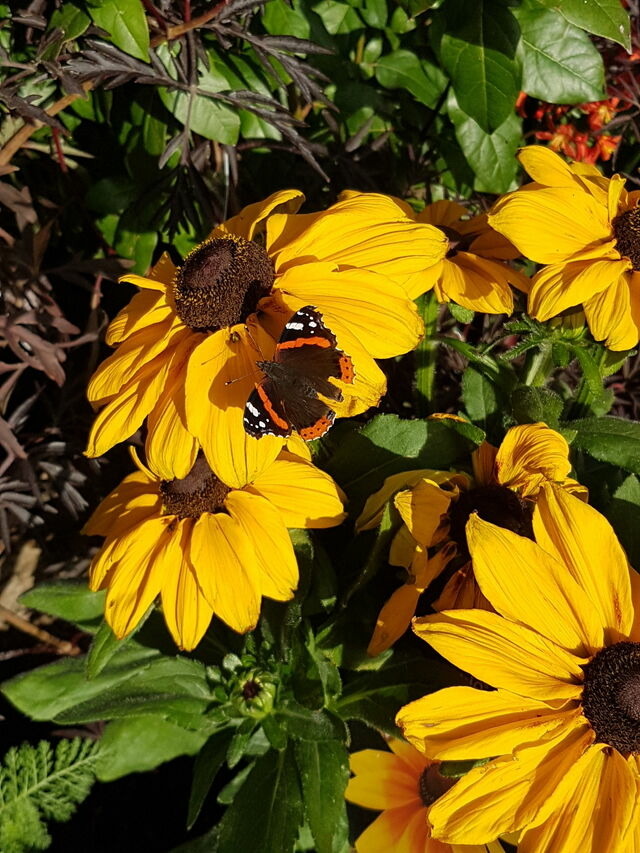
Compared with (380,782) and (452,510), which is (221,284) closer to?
(452,510)

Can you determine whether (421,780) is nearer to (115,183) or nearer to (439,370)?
(439,370)

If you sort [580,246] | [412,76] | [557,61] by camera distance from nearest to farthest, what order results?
[580,246] → [557,61] → [412,76]

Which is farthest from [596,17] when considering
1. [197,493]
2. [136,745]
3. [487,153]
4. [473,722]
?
[136,745]

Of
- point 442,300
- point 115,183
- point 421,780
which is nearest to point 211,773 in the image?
point 421,780

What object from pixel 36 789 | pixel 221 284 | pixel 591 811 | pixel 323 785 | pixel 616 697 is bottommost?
pixel 36 789

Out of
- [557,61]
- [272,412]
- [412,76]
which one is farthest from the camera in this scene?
[412,76]

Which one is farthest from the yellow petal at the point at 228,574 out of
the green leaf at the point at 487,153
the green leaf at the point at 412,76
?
the green leaf at the point at 412,76

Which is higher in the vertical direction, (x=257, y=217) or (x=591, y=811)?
(x=257, y=217)
